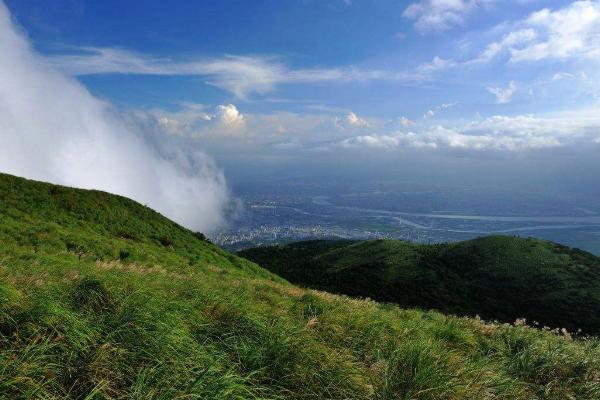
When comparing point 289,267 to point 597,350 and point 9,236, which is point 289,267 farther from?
point 597,350

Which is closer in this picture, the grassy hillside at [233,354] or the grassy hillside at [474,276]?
the grassy hillside at [233,354]

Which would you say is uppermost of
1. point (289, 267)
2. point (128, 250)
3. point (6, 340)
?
point (6, 340)

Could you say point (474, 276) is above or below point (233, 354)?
below

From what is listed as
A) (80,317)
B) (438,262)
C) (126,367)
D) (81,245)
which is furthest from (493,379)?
(438,262)

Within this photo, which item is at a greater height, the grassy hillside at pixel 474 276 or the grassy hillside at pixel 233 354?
the grassy hillside at pixel 233 354

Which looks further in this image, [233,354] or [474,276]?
[474,276]

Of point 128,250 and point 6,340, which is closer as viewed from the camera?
point 6,340

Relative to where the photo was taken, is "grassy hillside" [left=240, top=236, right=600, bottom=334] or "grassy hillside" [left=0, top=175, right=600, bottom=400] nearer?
"grassy hillside" [left=0, top=175, right=600, bottom=400]

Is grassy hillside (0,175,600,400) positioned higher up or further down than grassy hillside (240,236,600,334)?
higher up
